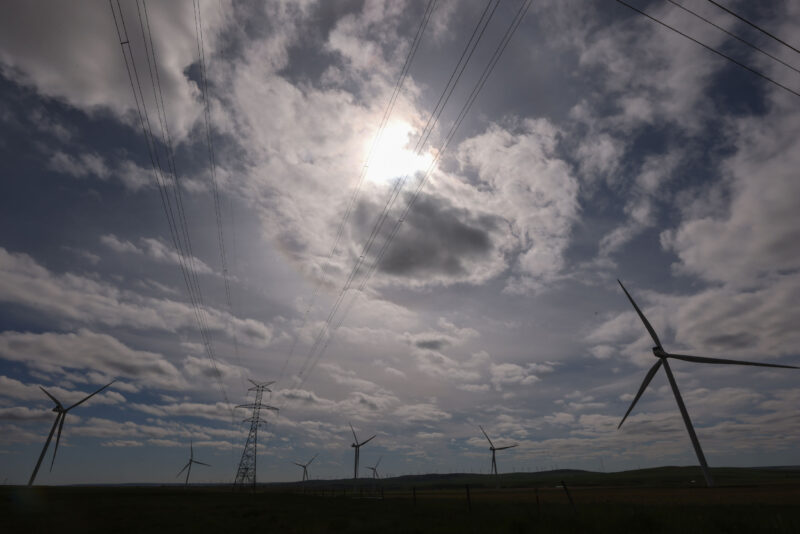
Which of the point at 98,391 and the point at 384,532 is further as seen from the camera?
the point at 98,391

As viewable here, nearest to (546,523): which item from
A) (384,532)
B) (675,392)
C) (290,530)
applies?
(384,532)

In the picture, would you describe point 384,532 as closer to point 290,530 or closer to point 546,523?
point 290,530

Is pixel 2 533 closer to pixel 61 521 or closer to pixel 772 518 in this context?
pixel 61 521

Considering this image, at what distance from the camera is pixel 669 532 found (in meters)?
27.1

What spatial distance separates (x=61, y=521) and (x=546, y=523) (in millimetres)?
43307

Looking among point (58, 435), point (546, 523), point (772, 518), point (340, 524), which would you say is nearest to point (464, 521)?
point (546, 523)

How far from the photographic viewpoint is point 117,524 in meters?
36.9

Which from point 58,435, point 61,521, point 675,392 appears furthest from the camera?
point 58,435

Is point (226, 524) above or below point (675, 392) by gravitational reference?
below

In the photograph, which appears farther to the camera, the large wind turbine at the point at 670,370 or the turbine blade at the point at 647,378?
the turbine blade at the point at 647,378

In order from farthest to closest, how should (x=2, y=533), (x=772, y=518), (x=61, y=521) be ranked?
(x=61, y=521)
(x=772, y=518)
(x=2, y=533)

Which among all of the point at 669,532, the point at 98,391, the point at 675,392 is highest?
the point at 98,391

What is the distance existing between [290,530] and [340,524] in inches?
205

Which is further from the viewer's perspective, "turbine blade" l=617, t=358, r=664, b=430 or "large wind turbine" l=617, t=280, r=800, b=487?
"turbine blade" l=617, t=358, r=664, b=430
